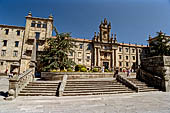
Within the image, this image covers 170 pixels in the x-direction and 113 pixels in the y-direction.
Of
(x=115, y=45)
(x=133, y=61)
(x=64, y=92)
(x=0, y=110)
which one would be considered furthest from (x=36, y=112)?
(x=133, y=61)

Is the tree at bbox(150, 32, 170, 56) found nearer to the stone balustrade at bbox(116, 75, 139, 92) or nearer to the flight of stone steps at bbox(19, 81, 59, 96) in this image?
the stone balustrade at bbox(116, 75, 139, 92)

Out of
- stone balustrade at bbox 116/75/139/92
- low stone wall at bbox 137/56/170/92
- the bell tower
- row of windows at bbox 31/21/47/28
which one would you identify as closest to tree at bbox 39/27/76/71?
stone balustrade at bbox 116/75/139/92

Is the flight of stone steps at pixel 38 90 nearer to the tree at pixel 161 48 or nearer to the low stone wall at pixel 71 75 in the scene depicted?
the low stone wall at pixel 71 75

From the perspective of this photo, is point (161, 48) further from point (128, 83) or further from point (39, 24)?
point (39, 24)

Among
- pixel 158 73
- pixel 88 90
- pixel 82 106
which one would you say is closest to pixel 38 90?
pixel 88 90

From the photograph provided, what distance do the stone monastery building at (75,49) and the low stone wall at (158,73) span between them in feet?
60.9

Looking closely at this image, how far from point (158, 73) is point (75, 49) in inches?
1058

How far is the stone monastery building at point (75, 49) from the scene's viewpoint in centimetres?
2769

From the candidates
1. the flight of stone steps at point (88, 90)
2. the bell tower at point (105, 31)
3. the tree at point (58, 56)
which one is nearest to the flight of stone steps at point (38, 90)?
the flight of stone steps at point (88, 90)

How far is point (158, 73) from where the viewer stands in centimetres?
1098

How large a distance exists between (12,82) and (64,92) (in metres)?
3.81

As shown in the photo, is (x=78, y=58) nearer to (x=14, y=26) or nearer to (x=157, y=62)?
(x=14, y=26)

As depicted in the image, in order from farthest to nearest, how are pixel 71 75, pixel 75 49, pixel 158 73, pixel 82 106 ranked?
pixel 75 49 → pixel 71 75 → pixel 158 73 → pixel 82 106

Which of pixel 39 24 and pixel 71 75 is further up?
pixel 39 24
